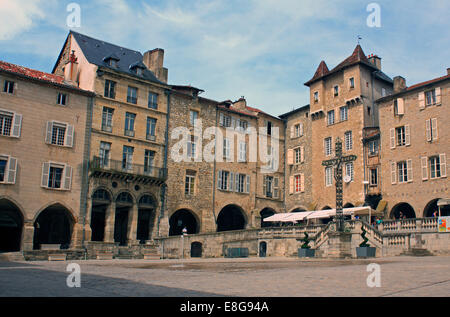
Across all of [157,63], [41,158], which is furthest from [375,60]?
[41,158]

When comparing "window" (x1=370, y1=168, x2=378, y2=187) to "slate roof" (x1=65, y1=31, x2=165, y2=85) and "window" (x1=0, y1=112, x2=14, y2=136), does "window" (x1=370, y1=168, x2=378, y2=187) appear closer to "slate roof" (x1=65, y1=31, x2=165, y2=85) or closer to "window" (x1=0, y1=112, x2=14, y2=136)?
"slate roof" (x1=65, y1=31, x2=165, y2=85)

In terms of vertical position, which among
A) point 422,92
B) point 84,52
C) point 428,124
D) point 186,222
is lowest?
point 186,222

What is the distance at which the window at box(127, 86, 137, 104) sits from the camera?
1453 inches

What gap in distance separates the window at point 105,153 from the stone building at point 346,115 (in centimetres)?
1756

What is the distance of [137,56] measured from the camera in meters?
41.4

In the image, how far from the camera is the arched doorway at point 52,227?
3466 cm

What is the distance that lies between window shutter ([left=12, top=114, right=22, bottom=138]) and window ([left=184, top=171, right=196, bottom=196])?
1365cm

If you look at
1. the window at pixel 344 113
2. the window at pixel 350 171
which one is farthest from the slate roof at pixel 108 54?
the window at pixel 350 171

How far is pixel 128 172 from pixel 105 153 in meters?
2.18

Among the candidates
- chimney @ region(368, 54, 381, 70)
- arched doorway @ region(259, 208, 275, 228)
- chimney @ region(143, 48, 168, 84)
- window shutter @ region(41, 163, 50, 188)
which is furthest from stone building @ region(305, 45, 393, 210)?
window shutter @ region(41, 163, 50, 188)

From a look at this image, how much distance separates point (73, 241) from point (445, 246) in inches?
901

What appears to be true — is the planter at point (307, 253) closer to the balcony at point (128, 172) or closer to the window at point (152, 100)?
the balcony at point (128, 172)
